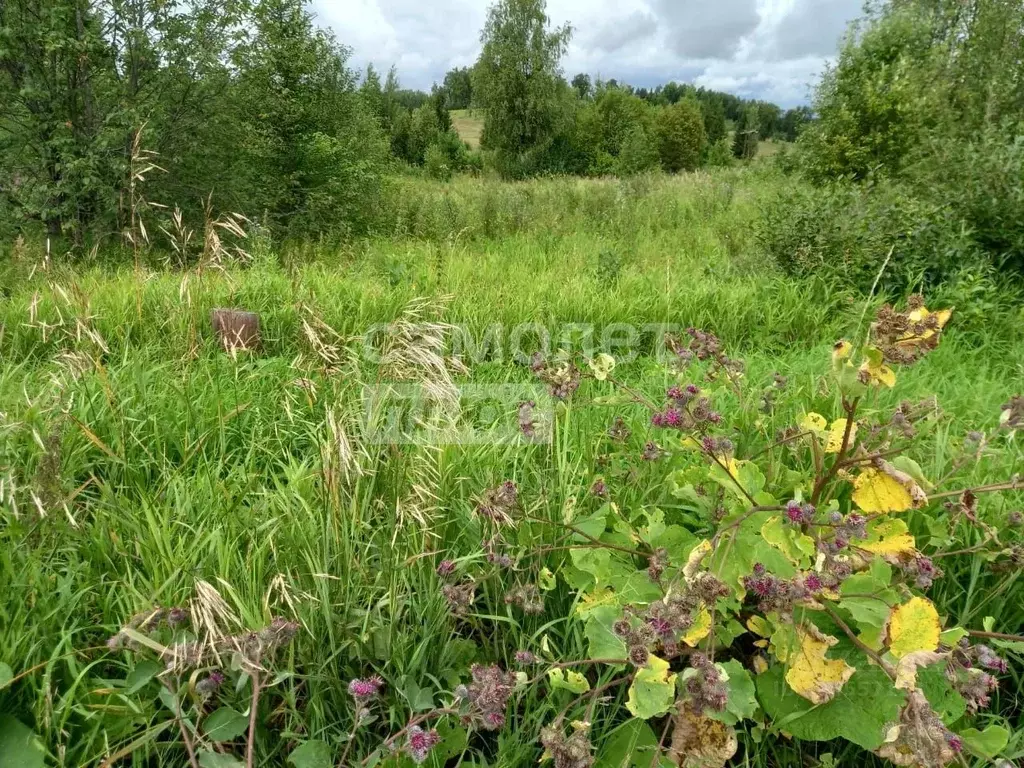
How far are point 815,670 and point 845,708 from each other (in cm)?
13

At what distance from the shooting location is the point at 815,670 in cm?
133

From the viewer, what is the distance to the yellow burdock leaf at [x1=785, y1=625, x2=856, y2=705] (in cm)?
130

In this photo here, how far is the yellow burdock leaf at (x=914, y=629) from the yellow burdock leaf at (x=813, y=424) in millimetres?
523

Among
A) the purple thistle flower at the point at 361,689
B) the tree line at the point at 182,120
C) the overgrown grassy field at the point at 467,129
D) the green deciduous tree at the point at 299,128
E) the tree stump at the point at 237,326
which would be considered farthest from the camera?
the overgrown grassy field at the point at 467,129

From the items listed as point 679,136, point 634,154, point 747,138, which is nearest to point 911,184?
point 634,154

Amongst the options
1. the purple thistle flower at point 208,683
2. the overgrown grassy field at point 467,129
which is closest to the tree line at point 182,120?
the purple thistle flower at point 208,683

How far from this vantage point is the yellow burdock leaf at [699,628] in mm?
1349

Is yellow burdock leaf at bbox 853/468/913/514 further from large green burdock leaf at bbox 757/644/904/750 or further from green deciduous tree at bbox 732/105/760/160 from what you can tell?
green deciduous tree at bbox 732/105/760/160

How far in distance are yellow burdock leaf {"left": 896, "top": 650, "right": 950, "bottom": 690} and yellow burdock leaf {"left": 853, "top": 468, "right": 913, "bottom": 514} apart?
12.9 inches

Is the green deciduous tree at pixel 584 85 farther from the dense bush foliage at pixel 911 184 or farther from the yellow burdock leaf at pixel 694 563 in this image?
the yellow burdock leaf at pixel 694 563

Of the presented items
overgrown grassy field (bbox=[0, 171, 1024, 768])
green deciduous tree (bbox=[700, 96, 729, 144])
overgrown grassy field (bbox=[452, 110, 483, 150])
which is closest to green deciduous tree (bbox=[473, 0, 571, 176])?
overgrown grassy field (bbox=[452, 110, 483, 150])

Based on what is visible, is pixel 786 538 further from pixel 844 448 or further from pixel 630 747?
pixel 630 747

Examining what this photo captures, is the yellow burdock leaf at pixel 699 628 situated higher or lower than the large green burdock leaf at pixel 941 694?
higher

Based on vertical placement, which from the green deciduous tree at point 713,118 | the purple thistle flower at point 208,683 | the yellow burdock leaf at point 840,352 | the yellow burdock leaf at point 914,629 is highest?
the green deciduous tree at point 713,118
